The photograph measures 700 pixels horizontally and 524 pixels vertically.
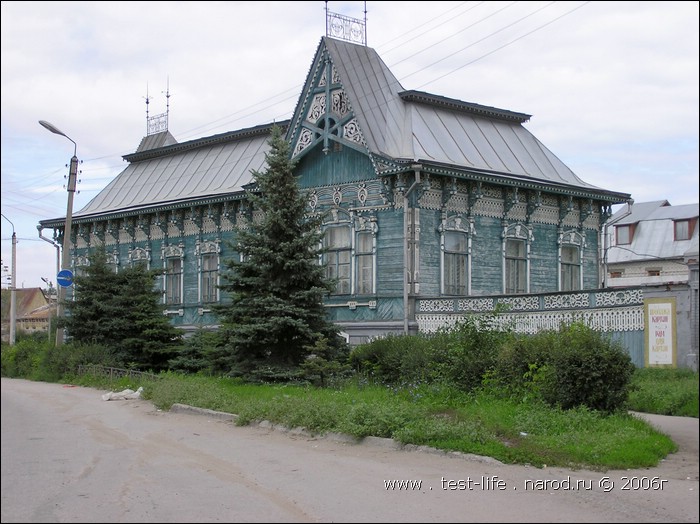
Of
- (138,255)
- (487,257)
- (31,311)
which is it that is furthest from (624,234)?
(31,311)

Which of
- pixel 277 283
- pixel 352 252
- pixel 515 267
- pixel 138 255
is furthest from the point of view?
pixel 138 255

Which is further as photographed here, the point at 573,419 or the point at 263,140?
the point at 263,140

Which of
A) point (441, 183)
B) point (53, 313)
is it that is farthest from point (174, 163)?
point (441, 183)

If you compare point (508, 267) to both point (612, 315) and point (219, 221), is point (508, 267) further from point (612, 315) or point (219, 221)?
point (219, 221)

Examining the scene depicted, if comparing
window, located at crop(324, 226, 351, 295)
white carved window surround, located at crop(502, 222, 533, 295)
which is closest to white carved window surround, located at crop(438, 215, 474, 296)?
white carved window surround, located at crop(502, 222, 533, 295)

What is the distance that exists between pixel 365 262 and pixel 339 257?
1.11m

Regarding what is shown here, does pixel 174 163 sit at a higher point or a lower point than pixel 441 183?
higher

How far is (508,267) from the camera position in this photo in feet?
90.3

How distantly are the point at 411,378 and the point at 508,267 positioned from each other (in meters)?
9.94

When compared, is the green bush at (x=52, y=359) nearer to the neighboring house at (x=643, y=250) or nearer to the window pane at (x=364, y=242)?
the window pane at (x=364, y=242)

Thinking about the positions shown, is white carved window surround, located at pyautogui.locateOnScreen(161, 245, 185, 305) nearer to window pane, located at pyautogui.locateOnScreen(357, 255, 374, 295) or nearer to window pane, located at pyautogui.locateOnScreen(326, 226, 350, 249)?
window pane, located at pyautogui.locateOnScreen(326, 226, 350, 249)

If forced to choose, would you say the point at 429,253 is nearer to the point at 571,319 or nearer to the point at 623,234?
the point at 571,319

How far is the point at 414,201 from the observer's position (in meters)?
25.0

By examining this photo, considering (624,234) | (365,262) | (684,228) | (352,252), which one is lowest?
(684,228)
